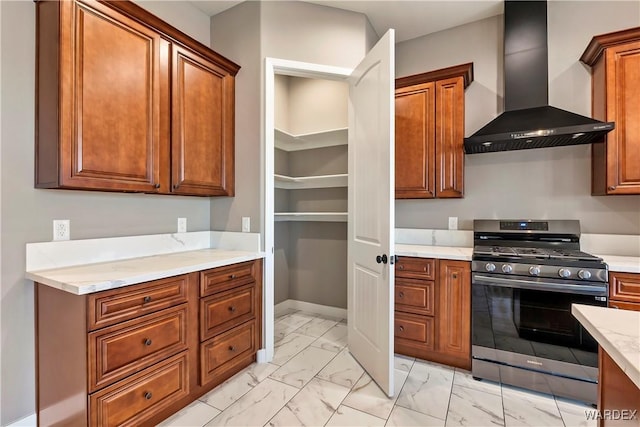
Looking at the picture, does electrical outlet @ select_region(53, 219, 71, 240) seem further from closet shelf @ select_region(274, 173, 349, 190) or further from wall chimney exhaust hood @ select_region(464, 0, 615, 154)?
wall chimney exhaust hood @ select_region(464, 0, 615, 154)

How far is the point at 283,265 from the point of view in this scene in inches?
142

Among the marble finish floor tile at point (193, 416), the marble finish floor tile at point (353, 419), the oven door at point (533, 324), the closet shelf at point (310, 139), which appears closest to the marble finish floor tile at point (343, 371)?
the marble finish floor tile at point (353, 419)

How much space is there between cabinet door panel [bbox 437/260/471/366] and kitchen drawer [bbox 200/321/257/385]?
1.47 meters

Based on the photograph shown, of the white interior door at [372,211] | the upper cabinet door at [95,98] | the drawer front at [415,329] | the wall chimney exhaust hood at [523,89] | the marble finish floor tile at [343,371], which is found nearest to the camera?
the upper cabinet door at [95,98]

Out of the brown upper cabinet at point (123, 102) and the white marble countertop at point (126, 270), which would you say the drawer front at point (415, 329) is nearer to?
the white marble countertop at point (126, 270)

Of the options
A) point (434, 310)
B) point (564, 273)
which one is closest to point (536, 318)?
point (564, 273)

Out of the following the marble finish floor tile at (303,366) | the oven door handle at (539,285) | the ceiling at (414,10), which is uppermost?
the ceiling at (414,10)

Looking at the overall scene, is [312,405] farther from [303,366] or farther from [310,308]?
[310,308]

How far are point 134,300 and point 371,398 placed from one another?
5.08 feet

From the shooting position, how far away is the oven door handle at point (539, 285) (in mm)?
1872

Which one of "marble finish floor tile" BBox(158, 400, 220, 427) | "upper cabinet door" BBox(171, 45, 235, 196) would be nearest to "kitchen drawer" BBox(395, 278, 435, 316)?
"marble finish floor tile" BBox(158, 400, 220, 427)

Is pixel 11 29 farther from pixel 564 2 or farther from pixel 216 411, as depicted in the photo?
pixel 564 2

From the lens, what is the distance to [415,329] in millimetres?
2422

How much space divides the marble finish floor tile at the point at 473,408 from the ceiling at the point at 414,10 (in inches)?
121
